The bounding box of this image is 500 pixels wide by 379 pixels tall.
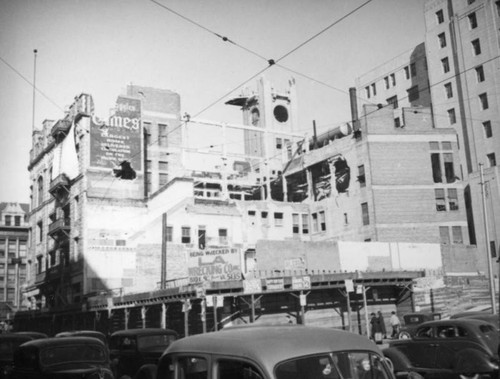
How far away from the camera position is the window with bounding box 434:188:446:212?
48312mm

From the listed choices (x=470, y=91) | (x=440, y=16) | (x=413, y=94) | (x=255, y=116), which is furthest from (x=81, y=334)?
(x=255, y=116)

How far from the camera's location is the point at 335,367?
4938 mm

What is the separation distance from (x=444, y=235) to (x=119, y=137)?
30917 millimetres

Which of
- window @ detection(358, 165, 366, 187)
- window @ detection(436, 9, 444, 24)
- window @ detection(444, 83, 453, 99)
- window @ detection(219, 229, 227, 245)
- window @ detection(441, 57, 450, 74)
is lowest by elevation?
window @ detection(219, 229, 227, 245)

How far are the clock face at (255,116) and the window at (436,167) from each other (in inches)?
1133

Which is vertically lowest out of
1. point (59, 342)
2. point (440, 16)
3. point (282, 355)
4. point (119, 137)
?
point (59, 342)

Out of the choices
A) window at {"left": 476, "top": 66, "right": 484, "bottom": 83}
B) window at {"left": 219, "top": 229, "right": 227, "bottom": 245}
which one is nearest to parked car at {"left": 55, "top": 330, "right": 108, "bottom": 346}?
window at {"left": 219, "top": 229, "right": 227, "bottom": 245}

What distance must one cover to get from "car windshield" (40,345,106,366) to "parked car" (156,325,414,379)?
5.97 m

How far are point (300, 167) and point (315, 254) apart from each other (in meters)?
16.1

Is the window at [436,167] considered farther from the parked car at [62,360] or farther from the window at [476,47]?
the parked car at [62,360]

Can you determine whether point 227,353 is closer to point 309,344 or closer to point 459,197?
point 309,344

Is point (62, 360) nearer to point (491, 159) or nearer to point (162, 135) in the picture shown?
point (162, 135)

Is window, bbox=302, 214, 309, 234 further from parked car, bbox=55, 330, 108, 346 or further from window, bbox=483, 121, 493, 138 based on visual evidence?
parked car, bbox=55, 330, 108, 346

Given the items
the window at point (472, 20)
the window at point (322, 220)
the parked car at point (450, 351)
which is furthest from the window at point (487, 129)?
the parked car at point (450, 351)
